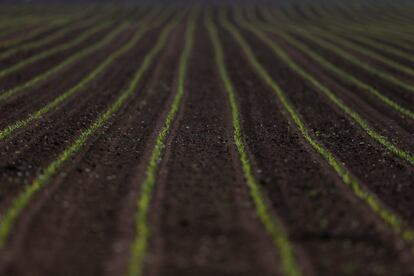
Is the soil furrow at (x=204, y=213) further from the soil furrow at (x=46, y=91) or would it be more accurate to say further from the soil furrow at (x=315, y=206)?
the soil furrow at (x=46, y=91)

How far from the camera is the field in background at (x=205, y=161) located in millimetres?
6656

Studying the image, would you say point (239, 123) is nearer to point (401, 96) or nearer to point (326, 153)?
point (326, 153)

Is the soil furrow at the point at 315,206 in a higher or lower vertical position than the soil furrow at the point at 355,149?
higher

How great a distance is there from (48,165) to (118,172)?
1435 millimetres

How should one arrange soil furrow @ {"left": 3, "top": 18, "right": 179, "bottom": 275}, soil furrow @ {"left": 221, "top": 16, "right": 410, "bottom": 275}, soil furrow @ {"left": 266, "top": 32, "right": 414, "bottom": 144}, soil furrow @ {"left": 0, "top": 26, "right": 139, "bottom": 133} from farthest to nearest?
1. soil furrow @ {"left": 0, "top": 26, "right": 139, "bottom": 133}
2. soil furrow @ {"left": 266, "top": 32, "right": 414, "bottom": 144}
3. soil furrow @ {"left": 221, "top": 16, "right": 410, "bottom": 275}
4. soil furrow @ {"left": 3, "top": 18, "right": 179, "bottom": 275}

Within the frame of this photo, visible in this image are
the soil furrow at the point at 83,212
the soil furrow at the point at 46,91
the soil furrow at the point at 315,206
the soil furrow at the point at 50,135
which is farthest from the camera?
the soil furrow at the point at 46,91

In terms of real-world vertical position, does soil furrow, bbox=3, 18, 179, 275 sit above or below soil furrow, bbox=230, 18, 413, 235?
above

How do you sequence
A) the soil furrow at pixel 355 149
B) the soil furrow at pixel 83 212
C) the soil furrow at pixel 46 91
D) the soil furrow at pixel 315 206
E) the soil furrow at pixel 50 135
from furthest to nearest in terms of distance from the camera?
1. the soil furrow at pixel 46 91
2. the soil furrow at pixel 50 135
3. the soil furrow at pixel 355 149
4. the soil furrow at pixel 315 206
5. the soil furrow at pixel 83 212

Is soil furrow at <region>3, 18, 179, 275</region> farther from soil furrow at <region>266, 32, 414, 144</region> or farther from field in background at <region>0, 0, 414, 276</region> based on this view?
soil furrow at <region>266, 32, 414, 144</region>

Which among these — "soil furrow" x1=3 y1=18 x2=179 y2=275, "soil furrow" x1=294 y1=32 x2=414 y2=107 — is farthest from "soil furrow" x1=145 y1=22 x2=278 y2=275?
"soil furrow" x1=294 y1=32 x2=414 y2=107

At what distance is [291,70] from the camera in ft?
70.0

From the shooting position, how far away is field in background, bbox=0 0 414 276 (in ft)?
21.8

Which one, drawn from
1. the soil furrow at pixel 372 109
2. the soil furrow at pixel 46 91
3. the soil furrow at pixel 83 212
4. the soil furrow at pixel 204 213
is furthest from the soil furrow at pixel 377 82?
the soil furrow at pixel 46 91

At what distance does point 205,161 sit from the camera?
10.4m
